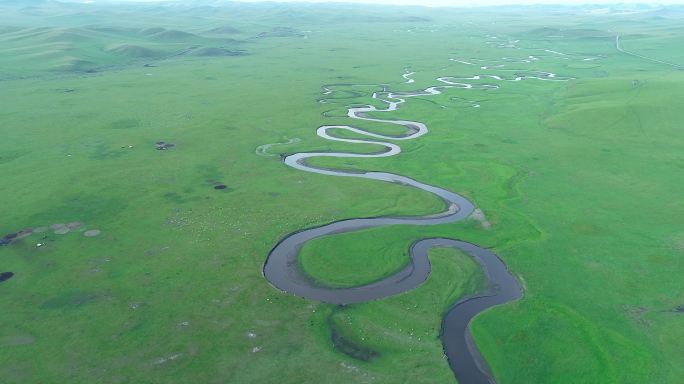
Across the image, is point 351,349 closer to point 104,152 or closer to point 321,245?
point 321,245

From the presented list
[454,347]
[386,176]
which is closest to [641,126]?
[386,176]

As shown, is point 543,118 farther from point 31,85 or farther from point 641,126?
point 31,85

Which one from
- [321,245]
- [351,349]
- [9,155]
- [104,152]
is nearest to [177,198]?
[321,245]

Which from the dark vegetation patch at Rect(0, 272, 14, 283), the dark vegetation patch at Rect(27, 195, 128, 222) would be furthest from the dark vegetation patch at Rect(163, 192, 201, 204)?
the dark vegetation patch at Rect(0, 272, 14, 283)

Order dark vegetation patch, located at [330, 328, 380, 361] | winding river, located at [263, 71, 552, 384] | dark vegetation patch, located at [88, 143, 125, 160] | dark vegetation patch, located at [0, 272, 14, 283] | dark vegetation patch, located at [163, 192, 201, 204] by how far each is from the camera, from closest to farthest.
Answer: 1. dark vegetation patch, located at [330, 328, 380, 361]
2. winding river, located at [263, 71, 552, 384]
3. dark vegetation patch, located at [0, 272, 14, 283]
4. dark vegetation patch, located at [163, 192, 201, 204]
5. dark vegetation patch, located at [88, 143, 125, 160]

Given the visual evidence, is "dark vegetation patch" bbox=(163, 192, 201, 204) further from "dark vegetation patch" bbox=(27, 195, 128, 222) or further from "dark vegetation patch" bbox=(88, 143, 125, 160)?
"dark vegetation patch" bbox=(88, 143, 125, 160)
